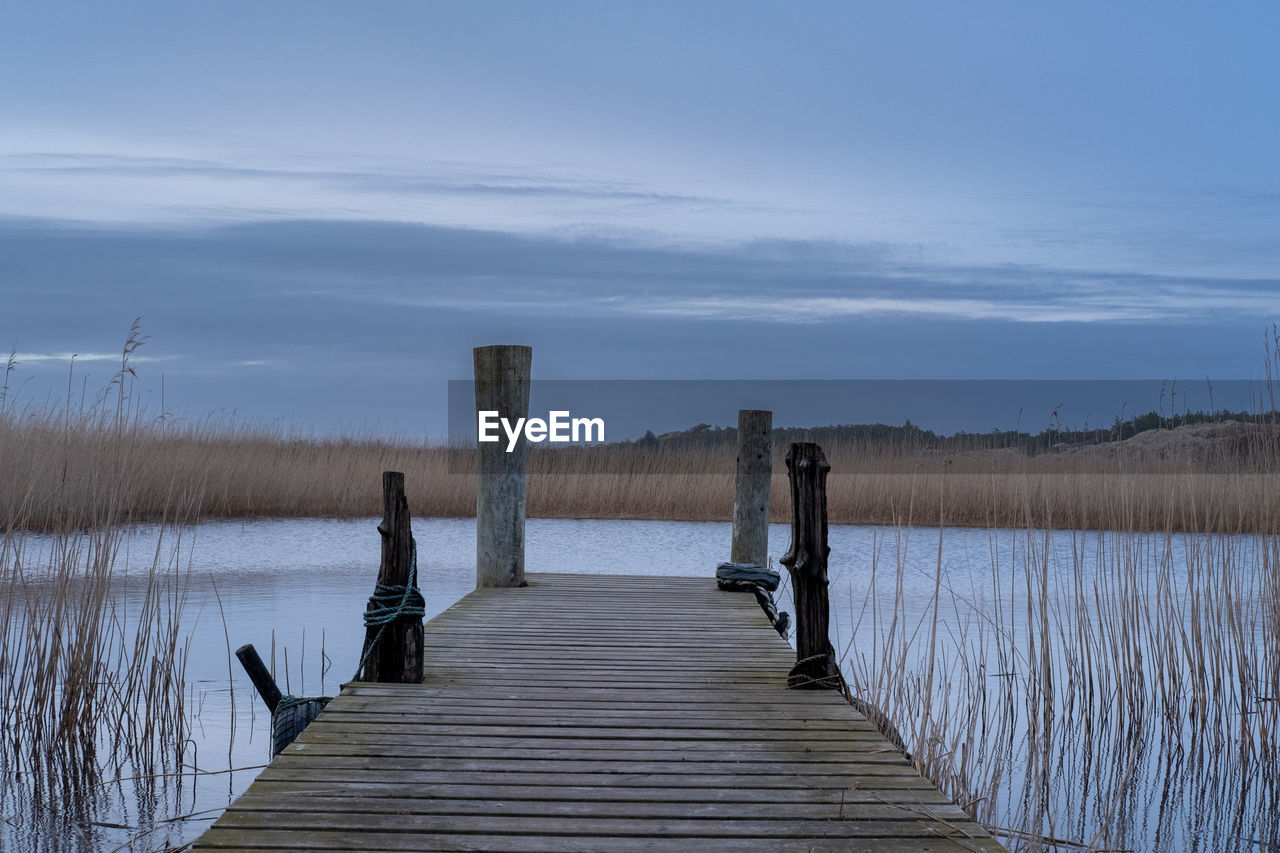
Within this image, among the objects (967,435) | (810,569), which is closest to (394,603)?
(810,569)

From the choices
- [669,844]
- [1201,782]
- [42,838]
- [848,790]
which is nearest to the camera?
[669,844]

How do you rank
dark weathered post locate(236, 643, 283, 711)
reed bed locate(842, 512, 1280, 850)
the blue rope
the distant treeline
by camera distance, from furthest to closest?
the distant treeline → reed bed locate(842, 512, 1280, 850) → dark weathered post locate(236, 643, 283, 711) → the blue rope

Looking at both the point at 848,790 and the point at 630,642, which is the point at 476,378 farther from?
the point at 848,790

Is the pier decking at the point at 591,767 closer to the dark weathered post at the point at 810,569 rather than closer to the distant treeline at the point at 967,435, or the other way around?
the dark weathered post at the point at 810,569

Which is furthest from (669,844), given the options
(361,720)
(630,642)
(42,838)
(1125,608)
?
(1125,608)

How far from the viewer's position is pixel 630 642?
479cm

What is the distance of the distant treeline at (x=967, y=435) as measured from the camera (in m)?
5.76

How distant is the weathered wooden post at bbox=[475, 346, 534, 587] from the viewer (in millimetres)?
5902

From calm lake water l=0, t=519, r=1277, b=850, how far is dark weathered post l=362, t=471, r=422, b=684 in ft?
2.78

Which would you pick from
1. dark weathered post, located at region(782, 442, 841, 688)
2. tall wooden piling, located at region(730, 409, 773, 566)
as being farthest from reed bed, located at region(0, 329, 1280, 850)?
tall wooden piling, located at region(730, 409, 773, 566)

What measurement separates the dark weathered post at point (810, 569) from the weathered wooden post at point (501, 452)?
2349 millimetres

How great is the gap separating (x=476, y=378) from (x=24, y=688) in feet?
8.63

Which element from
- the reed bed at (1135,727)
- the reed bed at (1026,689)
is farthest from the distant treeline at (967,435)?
the reed bed at (1135,727)

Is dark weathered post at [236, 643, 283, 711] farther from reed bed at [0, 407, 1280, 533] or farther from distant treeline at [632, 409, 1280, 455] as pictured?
reed bed at [0, 407, 1280, 533]
